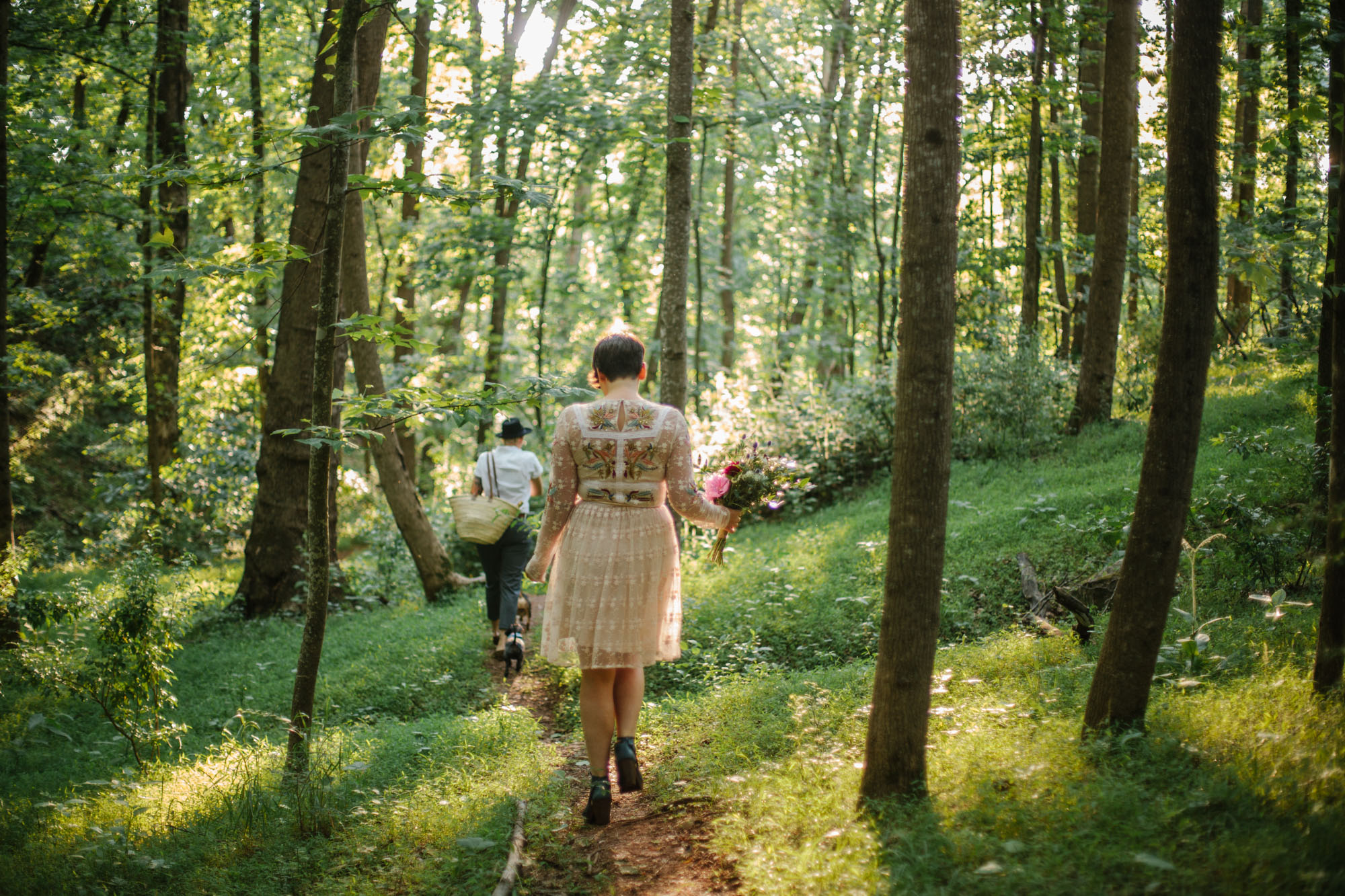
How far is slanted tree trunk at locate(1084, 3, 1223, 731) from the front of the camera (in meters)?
3.56

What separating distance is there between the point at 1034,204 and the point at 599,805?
13062mm

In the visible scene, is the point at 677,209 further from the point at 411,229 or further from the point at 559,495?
the point at 411,229

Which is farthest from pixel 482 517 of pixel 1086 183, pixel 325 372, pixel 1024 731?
pixel 1086 183

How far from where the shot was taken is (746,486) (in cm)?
492

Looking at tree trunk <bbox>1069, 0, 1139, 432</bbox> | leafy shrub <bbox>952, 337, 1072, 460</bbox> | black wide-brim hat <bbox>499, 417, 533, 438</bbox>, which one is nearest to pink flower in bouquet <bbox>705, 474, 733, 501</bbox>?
black wide-brim hat <bbox>499, 417, 533, 438</bbox>

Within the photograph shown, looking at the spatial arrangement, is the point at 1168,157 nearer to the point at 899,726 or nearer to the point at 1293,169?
the point at 899,726

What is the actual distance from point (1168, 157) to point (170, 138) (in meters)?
13.1

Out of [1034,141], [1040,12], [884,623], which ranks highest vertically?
[1034,141]

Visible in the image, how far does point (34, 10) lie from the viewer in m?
10.3

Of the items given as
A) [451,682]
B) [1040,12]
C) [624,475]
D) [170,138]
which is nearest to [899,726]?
[624,475]

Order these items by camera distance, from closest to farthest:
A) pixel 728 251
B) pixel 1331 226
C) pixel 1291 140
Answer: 1. pixel 1331 226
2. pixel 1291 140
3. pixel 728 251

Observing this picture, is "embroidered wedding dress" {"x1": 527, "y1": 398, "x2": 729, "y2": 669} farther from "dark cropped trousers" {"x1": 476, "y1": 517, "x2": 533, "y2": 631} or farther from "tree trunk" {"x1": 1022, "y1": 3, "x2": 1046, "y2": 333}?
"tree trunk" {"x1": 1022, "y1": 3, "x2": 1046, "y2": 333}

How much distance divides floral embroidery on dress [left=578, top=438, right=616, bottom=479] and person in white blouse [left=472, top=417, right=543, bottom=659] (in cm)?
391

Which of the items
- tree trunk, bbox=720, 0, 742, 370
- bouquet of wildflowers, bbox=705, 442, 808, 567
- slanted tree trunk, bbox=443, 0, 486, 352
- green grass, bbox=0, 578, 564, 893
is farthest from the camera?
tree trunk, bbox=720, 0, 742, 370
